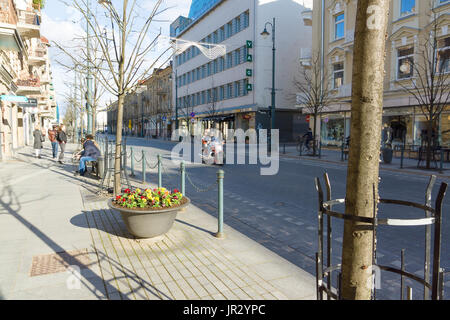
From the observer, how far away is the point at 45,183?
10477mm

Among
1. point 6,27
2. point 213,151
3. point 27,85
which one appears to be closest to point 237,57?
point 27,85

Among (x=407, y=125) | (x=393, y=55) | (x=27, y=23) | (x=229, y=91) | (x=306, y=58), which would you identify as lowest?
(x=407, y=125)

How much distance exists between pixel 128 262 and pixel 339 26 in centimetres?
2696

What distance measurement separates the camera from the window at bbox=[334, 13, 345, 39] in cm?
2598

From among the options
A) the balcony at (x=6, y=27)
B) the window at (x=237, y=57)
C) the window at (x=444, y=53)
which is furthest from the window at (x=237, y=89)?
the balcony at (x=6, y=27)

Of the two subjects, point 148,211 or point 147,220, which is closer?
point 148,211

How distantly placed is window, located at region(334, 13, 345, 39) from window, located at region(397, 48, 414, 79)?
5.77 meters

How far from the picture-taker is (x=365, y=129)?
6.20 ft

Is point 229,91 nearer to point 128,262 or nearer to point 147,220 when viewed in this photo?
point 147,220

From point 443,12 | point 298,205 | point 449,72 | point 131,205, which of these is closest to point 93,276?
point 131,205

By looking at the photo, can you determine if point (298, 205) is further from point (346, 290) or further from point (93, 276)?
point (346, 290)

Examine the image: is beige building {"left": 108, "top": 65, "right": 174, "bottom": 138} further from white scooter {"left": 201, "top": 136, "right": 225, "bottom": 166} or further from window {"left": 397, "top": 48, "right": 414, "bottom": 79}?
white scooter {"left": 201, "top": 136, "right": 225, "bottom": 166}

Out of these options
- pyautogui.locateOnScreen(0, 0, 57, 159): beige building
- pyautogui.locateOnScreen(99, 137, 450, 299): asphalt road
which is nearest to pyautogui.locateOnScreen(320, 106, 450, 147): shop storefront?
pyautogui.locateOnScreen(99, 137, 450, 299): asphalt road

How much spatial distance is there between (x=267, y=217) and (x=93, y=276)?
376 cm
